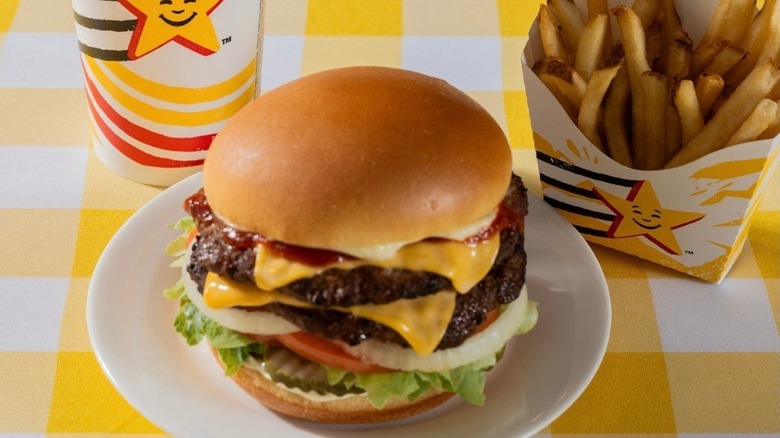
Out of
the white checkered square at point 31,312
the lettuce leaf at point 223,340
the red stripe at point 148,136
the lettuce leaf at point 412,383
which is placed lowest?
the white checkered square at point 31,312

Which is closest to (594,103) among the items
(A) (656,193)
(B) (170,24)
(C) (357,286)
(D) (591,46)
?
(D) (591,46)

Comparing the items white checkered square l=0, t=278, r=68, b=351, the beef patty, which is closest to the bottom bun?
the beef patty

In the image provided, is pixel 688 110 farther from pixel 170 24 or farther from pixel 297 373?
pixel 170 24

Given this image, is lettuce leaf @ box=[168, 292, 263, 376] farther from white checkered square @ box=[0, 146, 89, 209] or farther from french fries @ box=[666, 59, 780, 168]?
french fries @ box=[666, 59, 780, 168]

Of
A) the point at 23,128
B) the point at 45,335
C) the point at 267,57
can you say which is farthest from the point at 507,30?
the point at 45,335

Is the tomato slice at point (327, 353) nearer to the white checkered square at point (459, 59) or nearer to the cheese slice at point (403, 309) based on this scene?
the cheese slice at point (403, 309)

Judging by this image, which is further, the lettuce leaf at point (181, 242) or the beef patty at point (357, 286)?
the lettuce leaf at point (181, 242)

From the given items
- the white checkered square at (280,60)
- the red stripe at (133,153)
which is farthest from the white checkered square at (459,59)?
the red stripe at (133,153)
